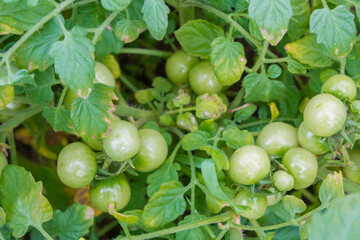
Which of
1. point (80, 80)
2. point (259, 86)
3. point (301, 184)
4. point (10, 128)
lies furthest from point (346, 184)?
point (10, 128)

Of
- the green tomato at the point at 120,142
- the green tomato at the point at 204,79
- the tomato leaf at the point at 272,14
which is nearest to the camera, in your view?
the tomato leaf at the point at 272,14

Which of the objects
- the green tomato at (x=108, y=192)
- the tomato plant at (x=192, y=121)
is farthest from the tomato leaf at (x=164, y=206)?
the green tomato at (x=108, y=192)

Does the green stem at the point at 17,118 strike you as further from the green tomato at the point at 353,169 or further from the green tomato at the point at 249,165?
the green tomato at the point at 353,169

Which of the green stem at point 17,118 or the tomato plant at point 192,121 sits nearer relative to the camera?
the tomato plant at point 192,121

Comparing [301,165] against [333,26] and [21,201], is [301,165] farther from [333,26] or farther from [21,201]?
[21,201]

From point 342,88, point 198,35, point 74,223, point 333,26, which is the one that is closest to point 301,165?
point 342,88

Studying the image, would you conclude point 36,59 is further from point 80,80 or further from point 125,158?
point 125,158

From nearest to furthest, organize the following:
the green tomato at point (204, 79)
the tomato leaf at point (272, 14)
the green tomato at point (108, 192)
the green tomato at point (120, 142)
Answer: the tomato leaf at point (272, 14) < the green tomato at point (120, 142) < the green tomato at point (108, 192) < the green tomato at point (204, 79)
